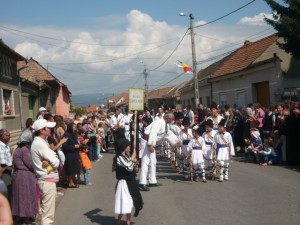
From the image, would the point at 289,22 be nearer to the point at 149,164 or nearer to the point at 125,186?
the point at 149,164

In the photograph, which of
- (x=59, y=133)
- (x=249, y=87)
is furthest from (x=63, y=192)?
(x=249, y=87)

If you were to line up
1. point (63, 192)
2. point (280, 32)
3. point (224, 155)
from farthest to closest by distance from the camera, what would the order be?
point (280, 32) < point (224, 155) < point (63, 192)

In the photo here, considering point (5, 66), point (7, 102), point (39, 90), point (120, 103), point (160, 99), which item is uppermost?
point (120, 103)

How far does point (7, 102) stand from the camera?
57.0ft

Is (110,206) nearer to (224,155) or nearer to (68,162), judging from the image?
(68,162)

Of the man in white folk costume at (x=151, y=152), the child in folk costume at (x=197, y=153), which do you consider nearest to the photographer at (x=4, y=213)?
the man in white folk costume at (x=151, y=152)

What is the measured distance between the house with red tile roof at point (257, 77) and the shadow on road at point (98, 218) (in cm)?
1338

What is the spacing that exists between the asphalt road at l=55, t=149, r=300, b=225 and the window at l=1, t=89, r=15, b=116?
666 centimetres

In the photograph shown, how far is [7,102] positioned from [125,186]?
12176 mm

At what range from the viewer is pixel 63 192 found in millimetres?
9906

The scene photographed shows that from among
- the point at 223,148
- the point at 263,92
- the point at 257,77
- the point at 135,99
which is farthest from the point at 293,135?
the point at 257,77

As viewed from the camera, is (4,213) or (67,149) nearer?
(4,213)

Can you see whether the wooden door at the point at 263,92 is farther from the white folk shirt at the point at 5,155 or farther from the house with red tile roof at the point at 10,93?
the white folk shirt at the point at 5,155

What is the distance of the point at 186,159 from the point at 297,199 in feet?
12.2
